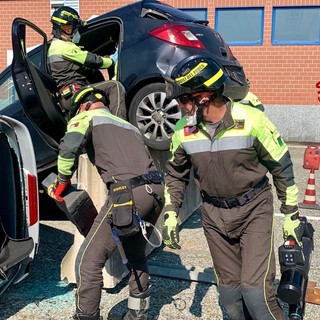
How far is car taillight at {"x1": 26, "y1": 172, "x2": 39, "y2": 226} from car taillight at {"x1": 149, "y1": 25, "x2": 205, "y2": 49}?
1.99m

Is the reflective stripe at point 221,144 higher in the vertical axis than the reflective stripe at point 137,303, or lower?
higher

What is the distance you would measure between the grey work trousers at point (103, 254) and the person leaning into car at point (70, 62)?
1468 mm

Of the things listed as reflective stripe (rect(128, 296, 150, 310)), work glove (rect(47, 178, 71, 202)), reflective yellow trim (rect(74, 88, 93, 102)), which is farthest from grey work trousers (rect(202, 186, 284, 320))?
reflective yellow trim (rect(74, 88, 93, 102))

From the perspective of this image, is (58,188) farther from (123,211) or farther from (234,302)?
(234,302)

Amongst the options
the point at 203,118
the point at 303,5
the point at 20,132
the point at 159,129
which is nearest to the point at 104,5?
the point at 303,5

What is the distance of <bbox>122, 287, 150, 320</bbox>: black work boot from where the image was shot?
12.1 ft

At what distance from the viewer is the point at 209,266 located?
4887mm

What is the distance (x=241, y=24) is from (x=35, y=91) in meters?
10.8

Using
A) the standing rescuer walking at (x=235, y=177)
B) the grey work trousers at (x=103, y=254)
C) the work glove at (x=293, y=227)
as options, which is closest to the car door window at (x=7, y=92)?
the grey work trousers at (x=103, y=254)

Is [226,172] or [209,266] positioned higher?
[226,172]

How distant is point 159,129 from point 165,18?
45.8 inches

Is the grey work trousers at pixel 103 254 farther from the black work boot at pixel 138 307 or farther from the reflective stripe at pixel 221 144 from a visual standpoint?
the reflective stripe at pixel 221 144

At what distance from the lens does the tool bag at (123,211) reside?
11.1 ft

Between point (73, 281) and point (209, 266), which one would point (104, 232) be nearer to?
point (73, 281)
